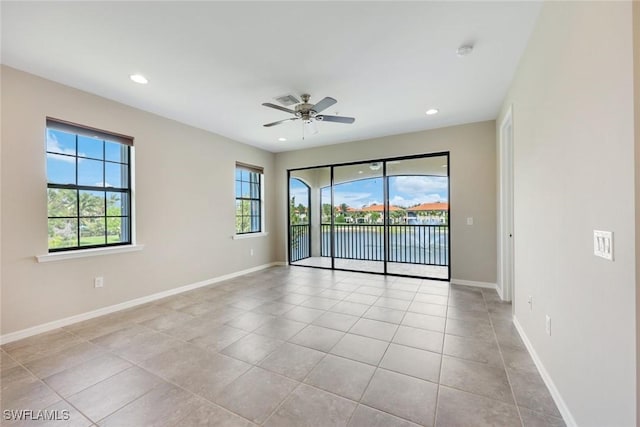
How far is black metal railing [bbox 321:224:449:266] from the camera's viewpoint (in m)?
5.62

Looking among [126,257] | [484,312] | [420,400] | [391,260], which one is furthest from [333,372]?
[391,260]

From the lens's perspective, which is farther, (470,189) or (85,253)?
(470,189)

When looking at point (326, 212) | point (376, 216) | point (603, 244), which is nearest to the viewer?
point (603, 244)

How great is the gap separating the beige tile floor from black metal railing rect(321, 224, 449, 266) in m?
2.26

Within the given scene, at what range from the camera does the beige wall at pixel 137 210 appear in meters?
2.59

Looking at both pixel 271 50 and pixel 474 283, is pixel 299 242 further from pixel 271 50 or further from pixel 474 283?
pixel 271 50

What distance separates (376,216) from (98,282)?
491 cm

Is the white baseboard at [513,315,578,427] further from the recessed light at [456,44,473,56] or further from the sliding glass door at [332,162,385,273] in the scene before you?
the sliding glass door at [332,162,385,273]

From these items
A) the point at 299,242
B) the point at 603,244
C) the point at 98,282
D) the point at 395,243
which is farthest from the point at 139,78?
the point at 395,243

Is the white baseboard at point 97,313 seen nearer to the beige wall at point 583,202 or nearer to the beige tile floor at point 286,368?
the beige tile floor at point 286,368

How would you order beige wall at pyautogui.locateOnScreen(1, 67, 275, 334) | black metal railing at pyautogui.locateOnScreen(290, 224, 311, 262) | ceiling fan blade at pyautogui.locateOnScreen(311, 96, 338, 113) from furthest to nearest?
black metal railing at pyautogui.locateOnScreen(290, 224, 311, 262) < ceiling fan blade at pyautogui.locateOnScreen(311, 96, 338, 113) < beige wall at pyautogui.locateOnScreen(1, 67, 275, 334)

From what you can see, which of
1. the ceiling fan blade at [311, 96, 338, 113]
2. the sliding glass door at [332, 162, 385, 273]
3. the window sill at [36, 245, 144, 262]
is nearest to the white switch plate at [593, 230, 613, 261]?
the ceiling fan blade at [311, 96, 338, 113]

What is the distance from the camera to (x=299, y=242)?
6.75m

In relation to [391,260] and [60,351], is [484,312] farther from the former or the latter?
[60,351]
